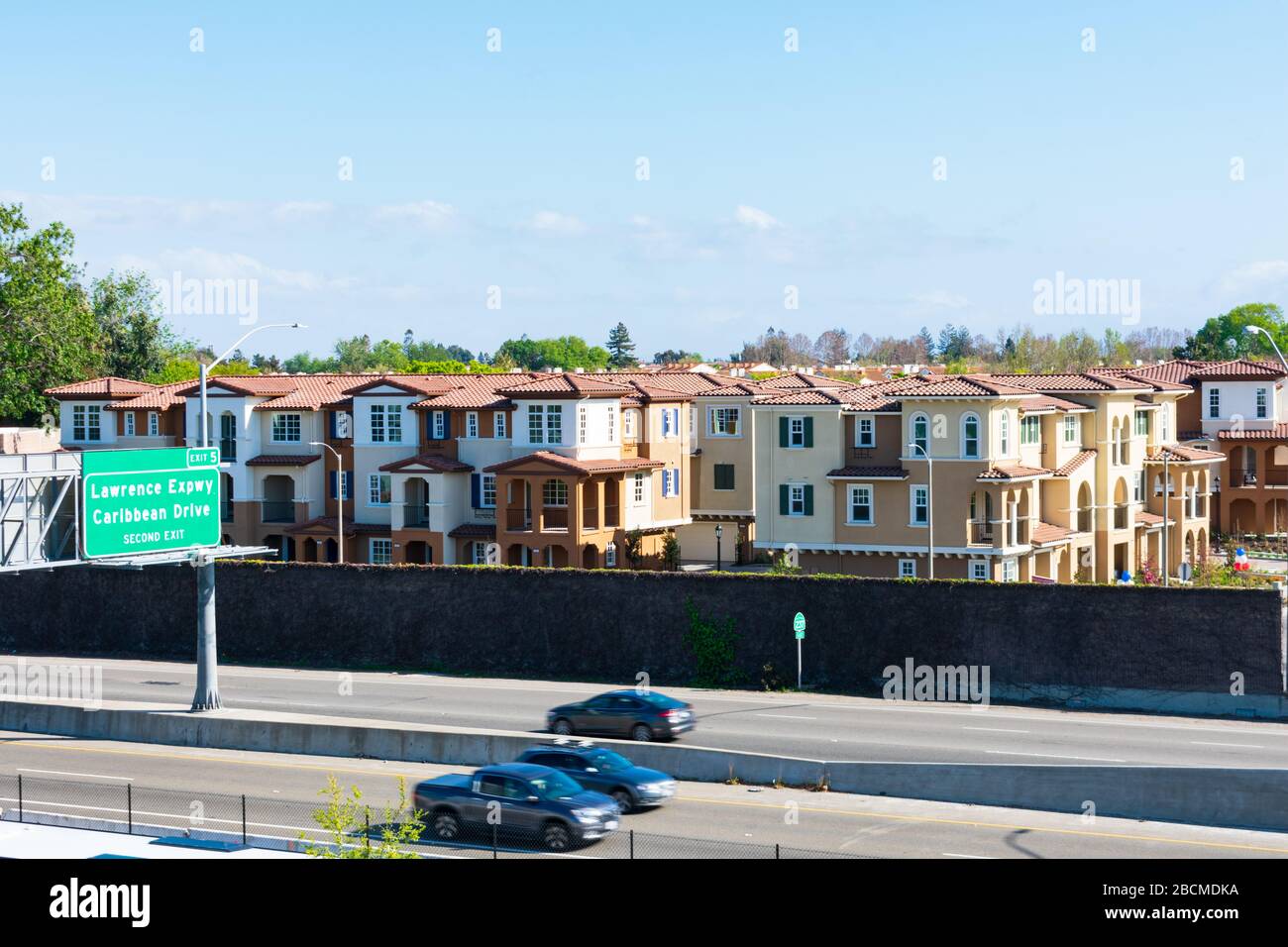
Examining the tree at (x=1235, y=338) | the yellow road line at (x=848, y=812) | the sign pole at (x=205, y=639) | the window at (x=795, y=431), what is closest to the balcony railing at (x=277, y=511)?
the window at (x=795, y=431)

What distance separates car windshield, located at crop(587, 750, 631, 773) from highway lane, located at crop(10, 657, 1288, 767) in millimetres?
7042

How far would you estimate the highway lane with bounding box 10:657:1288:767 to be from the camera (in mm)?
36688

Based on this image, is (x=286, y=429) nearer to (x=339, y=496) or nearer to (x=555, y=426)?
(x=339, y=496)

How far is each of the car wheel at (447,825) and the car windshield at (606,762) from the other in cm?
353

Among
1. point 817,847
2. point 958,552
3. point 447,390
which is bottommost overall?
point 817,847

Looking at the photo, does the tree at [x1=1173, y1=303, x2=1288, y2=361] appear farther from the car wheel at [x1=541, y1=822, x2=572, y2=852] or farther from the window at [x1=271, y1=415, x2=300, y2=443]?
the car wheel at [x1=541, y1=822, x2=572, y2=852]

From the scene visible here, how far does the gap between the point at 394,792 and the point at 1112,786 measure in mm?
14445

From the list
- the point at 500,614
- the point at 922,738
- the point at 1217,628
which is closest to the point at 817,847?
the point at 922,738

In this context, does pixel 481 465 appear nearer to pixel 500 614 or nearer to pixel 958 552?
pixel 500 614

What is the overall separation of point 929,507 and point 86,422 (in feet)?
146

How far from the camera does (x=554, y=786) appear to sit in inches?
1076

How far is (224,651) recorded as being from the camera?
5681 cm

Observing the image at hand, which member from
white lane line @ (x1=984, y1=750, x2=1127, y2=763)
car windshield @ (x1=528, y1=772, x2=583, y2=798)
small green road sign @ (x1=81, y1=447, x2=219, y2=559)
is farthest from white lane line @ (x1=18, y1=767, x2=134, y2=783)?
white lane line @ (x1=984, y1=750, x2=1127, y2=763)

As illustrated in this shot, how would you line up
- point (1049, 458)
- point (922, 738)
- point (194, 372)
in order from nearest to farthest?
point (922, 738) < point (1049, 458) < point (194, 372)
